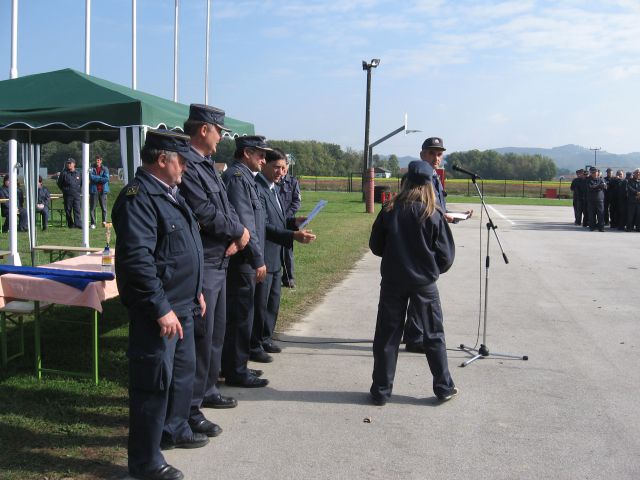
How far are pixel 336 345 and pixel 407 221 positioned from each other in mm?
2382

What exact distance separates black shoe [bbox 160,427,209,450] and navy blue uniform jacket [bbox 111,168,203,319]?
89 cm

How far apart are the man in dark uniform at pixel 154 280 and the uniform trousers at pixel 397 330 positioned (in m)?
1.80

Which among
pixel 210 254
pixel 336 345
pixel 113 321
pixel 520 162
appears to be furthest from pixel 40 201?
pixel 520 162

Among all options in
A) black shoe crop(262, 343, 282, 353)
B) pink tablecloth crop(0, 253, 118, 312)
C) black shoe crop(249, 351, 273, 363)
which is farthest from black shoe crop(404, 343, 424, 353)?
pink tablecloth crop(0, 253, 118, 312)

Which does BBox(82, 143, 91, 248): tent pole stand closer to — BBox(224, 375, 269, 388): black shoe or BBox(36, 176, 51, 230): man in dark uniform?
BBox(36, 176, 51, 230): man in dark uniform

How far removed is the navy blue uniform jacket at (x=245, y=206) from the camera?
5230mm

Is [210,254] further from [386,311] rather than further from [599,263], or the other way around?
[599,263]

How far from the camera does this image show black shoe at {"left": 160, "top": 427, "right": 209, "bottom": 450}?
4.26 metres

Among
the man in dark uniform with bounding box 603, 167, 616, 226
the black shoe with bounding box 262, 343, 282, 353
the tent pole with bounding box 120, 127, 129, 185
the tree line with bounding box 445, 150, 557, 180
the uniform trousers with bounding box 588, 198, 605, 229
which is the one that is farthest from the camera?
the tree line with bounding box 445, 150, 557, 180

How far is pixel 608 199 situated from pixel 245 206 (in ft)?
70.4

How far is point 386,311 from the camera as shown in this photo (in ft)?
17.3

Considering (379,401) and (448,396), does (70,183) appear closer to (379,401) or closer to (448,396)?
(379,401)

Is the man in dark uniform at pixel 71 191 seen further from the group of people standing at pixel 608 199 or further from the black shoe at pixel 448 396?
the black shoe at pixel 448 396

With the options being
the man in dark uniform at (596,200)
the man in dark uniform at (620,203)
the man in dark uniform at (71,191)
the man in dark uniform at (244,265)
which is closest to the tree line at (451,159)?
the man in dark uniform at (620,203)
